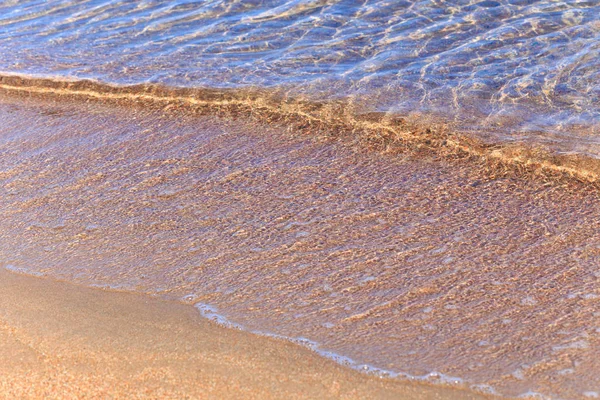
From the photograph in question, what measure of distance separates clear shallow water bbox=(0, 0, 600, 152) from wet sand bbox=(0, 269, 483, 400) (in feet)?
7.25

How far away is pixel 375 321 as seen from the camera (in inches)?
109

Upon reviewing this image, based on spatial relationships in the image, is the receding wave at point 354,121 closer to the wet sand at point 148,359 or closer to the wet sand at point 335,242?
the wet sand at point 335,242

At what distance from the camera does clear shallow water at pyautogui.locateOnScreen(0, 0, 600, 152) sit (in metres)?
4.65

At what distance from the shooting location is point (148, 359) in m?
2.61

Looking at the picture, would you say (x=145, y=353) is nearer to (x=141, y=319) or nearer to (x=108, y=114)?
(x=141, y=319)

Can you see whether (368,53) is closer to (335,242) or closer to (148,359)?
(335,242)

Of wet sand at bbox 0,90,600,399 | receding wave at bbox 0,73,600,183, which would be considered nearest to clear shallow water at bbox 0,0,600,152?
receding wave at bbox 0,73,600,183

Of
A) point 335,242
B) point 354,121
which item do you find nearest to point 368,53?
point 354,121

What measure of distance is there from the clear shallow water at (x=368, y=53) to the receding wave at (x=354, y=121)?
0.10m

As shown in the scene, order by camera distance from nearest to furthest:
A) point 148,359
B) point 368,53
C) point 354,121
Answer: point 148,359 < point 354,121 < point 368,53

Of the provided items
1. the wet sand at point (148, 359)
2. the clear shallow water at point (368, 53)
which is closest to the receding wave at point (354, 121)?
the clear shallow water at point (368, 53)

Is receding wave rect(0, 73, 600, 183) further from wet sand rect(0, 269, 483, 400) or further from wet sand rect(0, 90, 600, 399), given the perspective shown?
wet sand rect(0, 269, 483, 400)

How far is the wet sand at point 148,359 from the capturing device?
2.45 metres

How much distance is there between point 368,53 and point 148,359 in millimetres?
3680
